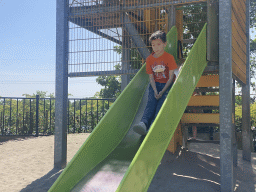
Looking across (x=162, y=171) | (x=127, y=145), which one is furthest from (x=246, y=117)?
(x=127, y=145)

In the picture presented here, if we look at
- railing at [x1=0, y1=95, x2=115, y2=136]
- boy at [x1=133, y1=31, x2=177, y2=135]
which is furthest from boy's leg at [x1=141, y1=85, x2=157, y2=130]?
railing at [x1=0, y1=95, x2=115, y2=136]

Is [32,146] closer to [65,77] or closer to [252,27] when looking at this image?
[65,77]

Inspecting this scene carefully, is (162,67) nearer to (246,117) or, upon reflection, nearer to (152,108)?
(152,108)

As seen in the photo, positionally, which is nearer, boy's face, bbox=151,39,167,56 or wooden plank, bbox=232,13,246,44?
boy's face, bbox=151,39,167,56

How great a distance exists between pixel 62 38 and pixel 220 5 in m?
2.92

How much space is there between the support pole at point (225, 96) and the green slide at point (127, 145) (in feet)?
1.04

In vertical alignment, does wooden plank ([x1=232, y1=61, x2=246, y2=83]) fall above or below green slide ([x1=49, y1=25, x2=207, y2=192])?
above

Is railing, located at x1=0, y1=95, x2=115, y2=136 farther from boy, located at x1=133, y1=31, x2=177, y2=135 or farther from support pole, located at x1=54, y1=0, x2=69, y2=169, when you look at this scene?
boy, located at x1=133, y1=31, x2=177, y2=135

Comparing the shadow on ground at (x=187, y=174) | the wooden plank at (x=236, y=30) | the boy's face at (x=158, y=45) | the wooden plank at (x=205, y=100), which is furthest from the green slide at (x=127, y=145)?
the wooden plank at (x=205, y=100)

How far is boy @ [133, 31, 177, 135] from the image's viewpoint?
353cm

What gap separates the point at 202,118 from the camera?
5.51 metres

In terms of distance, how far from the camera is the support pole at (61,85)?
503 centimetres

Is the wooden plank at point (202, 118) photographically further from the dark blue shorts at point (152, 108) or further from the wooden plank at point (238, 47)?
the dark blue shorts at point (152, 108)

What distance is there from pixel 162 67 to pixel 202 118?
2233mm
